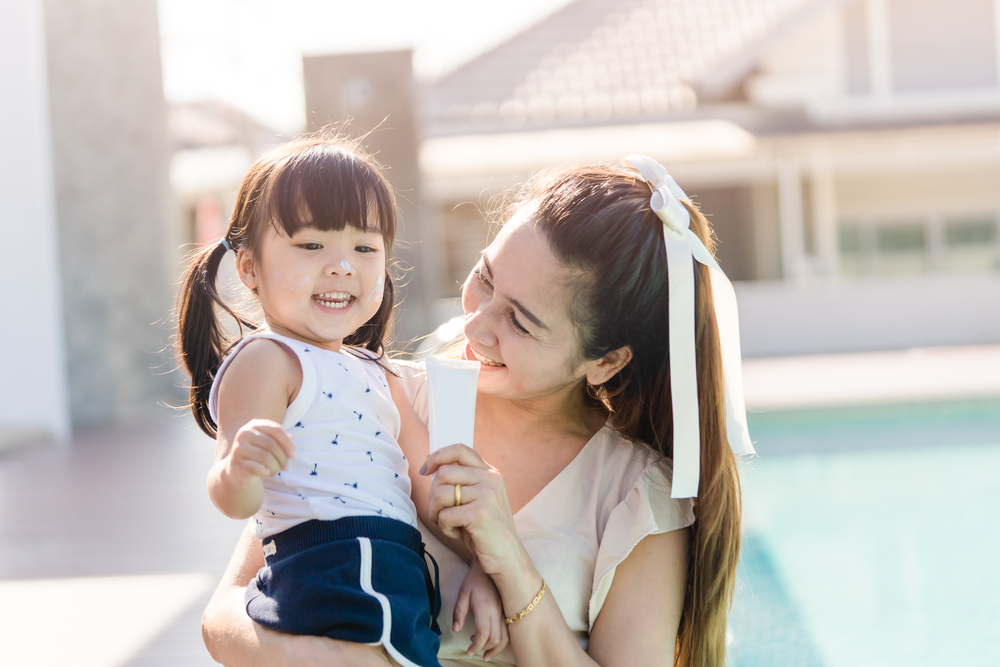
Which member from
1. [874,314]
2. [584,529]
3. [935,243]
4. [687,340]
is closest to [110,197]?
[584,529]

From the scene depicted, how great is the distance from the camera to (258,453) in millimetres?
1326

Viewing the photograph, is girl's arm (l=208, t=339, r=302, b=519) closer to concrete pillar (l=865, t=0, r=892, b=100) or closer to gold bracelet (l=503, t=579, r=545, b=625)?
gold bracelet (l=503, t=579, r=545, b=625)

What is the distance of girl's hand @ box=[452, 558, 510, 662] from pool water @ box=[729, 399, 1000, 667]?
1538mm

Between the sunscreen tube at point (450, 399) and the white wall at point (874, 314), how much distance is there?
493 inches

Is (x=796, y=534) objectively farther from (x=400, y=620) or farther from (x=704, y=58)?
(x=704, y=58)

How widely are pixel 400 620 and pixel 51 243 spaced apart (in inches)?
302

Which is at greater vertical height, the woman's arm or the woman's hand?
the woman's hand

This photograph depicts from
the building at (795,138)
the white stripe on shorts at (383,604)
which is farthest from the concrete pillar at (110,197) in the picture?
the white stripe on shorts at (383,604)

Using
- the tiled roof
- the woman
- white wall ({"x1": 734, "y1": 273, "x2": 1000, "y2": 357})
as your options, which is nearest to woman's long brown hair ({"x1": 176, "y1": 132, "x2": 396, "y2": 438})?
the woman

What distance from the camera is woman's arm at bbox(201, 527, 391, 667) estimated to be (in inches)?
58.2

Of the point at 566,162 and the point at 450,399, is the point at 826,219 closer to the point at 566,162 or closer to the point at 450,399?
the point at 566,162

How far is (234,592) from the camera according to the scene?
1.73m

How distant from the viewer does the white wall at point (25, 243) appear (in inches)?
308

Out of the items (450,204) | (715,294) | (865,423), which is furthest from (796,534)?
(450,204)
